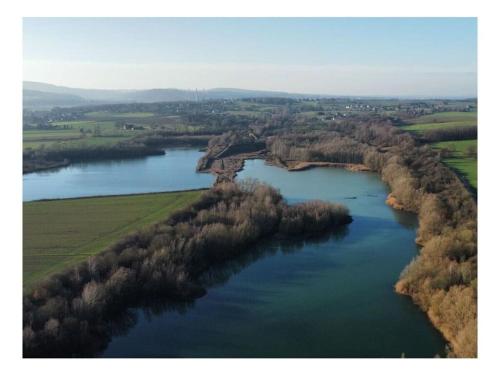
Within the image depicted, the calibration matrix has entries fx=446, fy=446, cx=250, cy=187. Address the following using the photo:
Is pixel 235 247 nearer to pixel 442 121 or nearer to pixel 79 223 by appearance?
pixel 79 223

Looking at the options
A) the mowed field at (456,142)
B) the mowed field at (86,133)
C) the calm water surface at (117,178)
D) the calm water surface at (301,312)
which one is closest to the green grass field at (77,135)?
the mowed field at (86,133)

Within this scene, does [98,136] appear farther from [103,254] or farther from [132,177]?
[103,254]

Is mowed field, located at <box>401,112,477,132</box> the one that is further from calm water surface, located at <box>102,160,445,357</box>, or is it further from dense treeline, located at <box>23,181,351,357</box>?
calm water surface, located at <box>102,160,445,357</box>

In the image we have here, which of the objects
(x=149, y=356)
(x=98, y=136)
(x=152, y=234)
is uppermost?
(x=98, y=136)

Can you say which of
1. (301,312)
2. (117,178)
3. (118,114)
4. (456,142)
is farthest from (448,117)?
(301,312)

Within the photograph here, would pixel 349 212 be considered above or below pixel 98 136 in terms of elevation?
below

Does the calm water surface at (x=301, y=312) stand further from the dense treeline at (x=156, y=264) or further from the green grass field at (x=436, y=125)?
the green grass field at (x=436, y=125)

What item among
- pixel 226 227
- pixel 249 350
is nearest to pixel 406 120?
pixel 226 227
